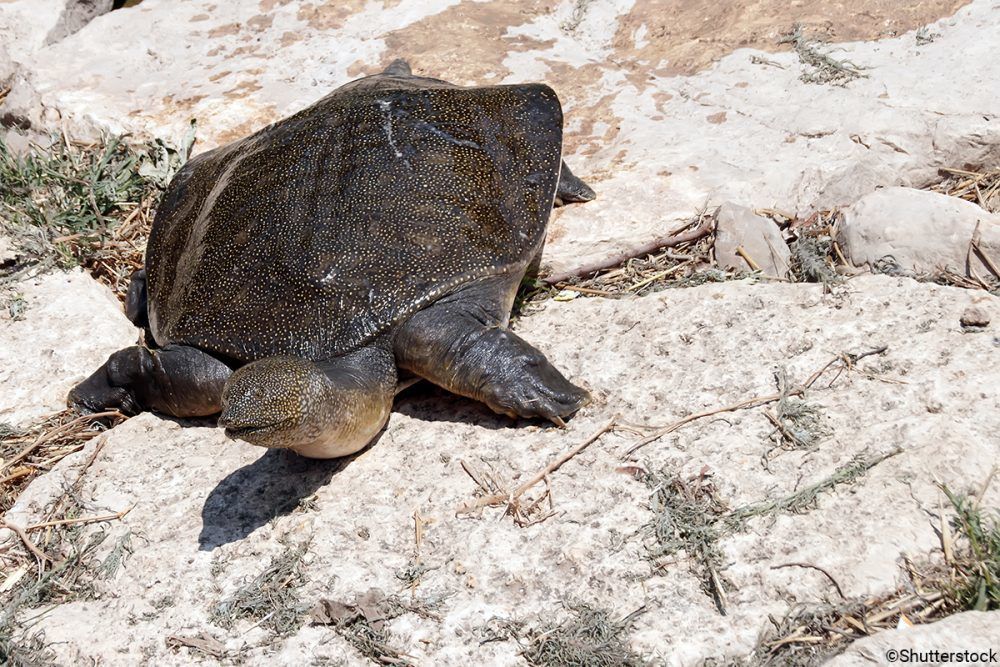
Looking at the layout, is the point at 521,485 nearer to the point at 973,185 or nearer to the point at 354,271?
the point at 354,271


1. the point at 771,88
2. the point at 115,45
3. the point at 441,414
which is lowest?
the point at 441,414

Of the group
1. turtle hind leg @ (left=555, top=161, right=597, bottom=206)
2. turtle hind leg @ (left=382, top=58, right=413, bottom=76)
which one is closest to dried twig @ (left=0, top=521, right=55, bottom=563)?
turtle hind leg @ (left=555, top=161, right=597, bottom=206)

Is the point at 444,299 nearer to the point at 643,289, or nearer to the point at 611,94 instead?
the point at 643,289

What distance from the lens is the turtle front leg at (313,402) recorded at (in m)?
2.61

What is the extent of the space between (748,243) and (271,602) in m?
2.56

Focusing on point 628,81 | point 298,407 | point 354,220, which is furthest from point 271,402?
point 628,81

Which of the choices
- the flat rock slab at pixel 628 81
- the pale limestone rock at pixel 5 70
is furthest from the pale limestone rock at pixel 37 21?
the flat rock slab at pixel 628 81

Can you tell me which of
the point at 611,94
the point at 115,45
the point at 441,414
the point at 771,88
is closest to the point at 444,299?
the point at 441,414

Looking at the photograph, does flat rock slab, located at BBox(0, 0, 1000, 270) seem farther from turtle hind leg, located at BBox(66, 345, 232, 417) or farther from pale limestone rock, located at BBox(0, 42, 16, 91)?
turtle hind leg, located at BBox(66, 345, 232, 417)

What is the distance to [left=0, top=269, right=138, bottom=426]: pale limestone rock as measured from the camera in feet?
12.6

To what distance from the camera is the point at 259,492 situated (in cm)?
312

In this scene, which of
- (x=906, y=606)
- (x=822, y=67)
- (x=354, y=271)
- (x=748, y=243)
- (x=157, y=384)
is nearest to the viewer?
(x=906, y=606)

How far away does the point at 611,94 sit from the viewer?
195 inches

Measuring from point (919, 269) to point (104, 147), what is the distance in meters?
4.44
